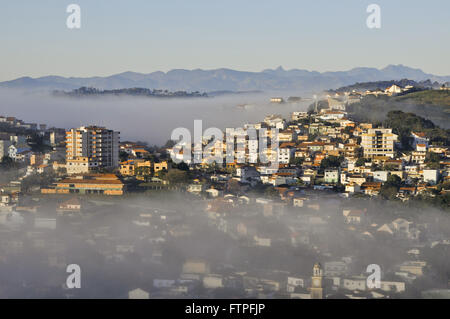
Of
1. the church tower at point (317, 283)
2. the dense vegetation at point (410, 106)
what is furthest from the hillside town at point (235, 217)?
the dense vegetation at point (410, 106)

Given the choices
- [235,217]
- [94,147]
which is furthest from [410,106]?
[235,217]

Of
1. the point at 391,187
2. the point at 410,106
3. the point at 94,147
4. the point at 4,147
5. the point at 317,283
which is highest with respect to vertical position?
the point at 410,106

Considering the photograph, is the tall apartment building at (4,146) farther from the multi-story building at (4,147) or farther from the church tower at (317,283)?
the church tower at (317,283)

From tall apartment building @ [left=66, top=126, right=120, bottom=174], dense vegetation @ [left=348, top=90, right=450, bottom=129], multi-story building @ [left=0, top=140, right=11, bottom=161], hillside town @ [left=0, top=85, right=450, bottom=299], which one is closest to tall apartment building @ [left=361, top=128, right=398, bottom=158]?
hillside town @ [left=0, top=85, right=450, bottom=299]

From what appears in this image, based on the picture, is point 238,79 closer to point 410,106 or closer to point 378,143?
point 410,106

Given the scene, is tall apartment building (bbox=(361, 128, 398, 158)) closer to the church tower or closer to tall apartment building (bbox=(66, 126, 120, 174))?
tall apartment building (bbox=(66, 126, 120, 174))
